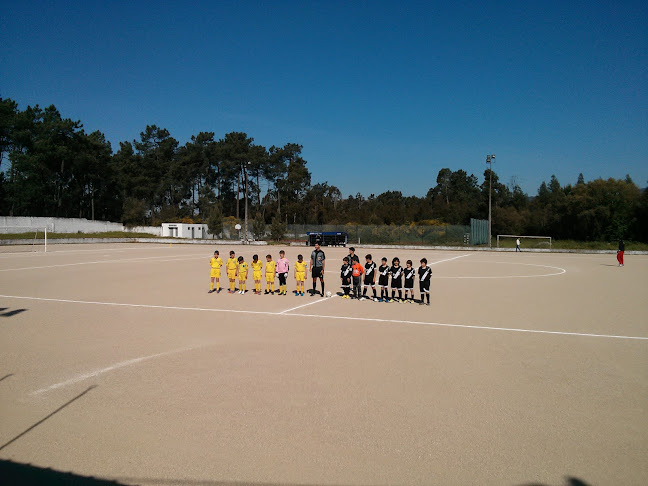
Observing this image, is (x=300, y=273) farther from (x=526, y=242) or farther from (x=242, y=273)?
(x=526, y=242)

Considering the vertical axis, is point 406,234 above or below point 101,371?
above

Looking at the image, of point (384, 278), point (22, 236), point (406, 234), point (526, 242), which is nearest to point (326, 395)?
point (384, 278)

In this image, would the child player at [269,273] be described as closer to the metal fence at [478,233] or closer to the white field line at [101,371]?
the white field line at [101,371]

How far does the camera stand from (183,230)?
6844cm

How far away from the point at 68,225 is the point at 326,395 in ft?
217

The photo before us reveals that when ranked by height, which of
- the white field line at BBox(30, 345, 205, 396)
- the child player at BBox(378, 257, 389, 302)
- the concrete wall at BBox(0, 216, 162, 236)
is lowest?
→ the white field line at BBox(30, 345, 205, 396)

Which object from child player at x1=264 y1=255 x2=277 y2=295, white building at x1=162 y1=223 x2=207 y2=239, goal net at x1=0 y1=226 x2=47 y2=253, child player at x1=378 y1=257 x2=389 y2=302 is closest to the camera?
child player at x1=378 y1=257 x2=389 y2=302

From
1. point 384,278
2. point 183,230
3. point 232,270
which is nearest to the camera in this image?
point 384,278

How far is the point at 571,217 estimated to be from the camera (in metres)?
60.0

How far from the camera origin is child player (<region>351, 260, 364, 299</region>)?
14578 mm

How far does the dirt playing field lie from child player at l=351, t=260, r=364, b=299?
2446mm

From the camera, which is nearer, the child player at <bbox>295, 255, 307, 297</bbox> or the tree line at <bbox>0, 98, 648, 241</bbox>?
the child player at <bbox>295, 255, 307, 297</bbox>

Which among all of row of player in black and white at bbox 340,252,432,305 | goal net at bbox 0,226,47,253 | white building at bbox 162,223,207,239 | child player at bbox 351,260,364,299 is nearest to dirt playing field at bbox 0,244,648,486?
row of player in black and white at bbox 340,252,432,305

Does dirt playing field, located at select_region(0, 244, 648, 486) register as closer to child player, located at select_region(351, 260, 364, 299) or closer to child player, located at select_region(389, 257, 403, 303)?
child player, located at select_region(389, 257, 403, 303)
